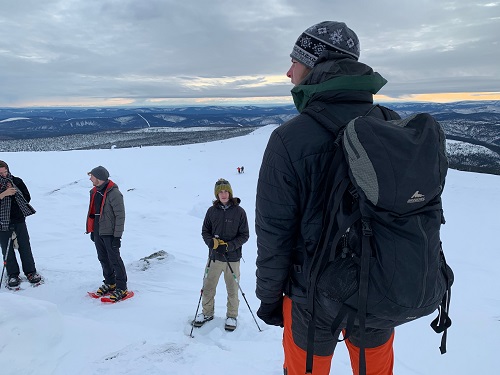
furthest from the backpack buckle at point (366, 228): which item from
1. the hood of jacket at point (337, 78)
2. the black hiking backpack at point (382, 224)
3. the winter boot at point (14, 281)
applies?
the winter boot at point (14, 281)

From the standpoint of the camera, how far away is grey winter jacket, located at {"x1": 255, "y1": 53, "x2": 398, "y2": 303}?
1594 mm

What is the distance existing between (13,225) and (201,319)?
12.0 feet

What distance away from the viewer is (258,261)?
6.03 feet

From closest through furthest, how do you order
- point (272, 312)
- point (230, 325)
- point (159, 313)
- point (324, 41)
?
point (324, 41), point (272, 312), point (230, 325), point (159, 313)

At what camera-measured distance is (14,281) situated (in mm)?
5695

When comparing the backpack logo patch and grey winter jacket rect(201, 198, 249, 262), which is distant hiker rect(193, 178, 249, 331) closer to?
grey winter jacket rect(201, 198, 249, 262)

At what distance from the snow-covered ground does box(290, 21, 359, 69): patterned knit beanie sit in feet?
9.34

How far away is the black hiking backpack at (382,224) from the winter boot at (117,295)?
14.7ft

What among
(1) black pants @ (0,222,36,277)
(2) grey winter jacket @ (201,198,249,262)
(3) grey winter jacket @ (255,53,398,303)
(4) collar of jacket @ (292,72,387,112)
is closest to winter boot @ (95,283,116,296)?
(1) black pants @ (0,222,36,277)

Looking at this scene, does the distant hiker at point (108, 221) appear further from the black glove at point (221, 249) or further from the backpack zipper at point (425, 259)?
the backpack zipper at point (425, 259)

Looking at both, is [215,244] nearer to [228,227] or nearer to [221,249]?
[221,249]

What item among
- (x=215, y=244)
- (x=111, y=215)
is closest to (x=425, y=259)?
(x=215, y=244)

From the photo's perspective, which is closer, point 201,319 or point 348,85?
point 348,85

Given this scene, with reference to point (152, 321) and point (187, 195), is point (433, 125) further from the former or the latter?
point (187, 195)
